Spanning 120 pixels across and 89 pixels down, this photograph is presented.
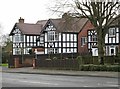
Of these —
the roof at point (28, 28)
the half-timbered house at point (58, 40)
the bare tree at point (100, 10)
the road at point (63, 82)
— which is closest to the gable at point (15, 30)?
the roof at point (28, 28)

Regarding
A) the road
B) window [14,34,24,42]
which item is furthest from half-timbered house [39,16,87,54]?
the road

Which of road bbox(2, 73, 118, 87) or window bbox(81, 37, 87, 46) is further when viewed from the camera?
window bbox(81, 37, 87, 46)

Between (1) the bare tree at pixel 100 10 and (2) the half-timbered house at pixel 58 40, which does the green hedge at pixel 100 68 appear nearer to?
(1) the bare tree at pixel 100 10

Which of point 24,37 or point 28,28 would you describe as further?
point 28,28

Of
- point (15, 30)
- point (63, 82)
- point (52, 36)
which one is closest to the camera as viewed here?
point (63, 82)

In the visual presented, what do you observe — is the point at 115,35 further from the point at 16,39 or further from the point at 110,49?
the point at 16,39

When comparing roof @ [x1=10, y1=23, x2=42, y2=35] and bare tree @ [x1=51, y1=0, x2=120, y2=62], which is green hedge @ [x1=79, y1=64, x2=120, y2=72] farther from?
roof @ [x1=10, y1=23, x2=42, y2=35]

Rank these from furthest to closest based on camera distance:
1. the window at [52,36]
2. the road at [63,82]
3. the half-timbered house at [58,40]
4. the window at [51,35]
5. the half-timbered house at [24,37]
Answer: the half-timbered house at [24,37] < the window at [51,35] < the window at [52,36] < the half-timbered house at [58,40] < the road at [63,82]

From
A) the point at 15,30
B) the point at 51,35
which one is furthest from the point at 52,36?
the point at 15,30

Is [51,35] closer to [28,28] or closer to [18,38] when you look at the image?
[28,28]

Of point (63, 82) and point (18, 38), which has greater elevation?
point (18, 38)

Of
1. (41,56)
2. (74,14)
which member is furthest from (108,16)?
(41,56)

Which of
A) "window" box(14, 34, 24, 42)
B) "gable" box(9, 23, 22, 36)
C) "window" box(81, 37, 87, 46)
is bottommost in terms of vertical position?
"window" box(81, 37, 87, 46)

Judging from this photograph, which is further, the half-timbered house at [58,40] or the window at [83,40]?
the window at [83,40]
